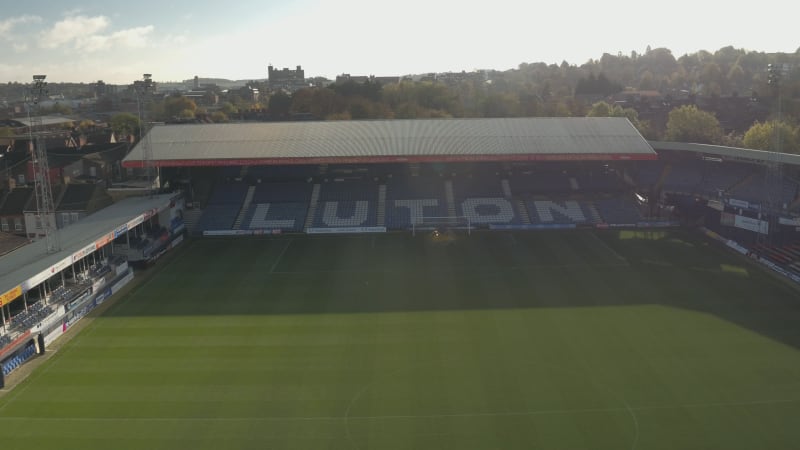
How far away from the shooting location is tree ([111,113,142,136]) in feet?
296

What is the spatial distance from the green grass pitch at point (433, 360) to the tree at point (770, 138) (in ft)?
77.6

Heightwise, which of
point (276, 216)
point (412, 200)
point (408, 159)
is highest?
point (408, 159)

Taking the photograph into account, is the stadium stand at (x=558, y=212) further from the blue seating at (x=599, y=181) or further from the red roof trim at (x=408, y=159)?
the red roof trim at (x=408, y=159)

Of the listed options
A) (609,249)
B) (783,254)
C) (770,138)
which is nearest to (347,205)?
(609,249)

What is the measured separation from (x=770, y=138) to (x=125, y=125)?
90643 millimetres

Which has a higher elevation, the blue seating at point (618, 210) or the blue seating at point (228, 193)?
the blue seating at point (228, 193)

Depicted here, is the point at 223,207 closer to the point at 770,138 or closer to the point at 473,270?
the point at 473,270

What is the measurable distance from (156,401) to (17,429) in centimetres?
427

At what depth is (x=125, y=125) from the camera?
310ft

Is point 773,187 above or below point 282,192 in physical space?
above

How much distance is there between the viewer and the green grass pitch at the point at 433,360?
60.2ft

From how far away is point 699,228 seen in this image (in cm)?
4300

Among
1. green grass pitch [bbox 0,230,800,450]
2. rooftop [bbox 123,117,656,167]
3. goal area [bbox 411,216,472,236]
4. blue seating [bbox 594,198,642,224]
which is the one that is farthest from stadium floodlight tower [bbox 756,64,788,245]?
goal area [bbox 411,216,472,236]

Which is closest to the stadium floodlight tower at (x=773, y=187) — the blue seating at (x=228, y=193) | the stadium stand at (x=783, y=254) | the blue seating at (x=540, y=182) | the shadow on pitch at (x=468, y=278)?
the stadium stand at (x=783, y=254)
